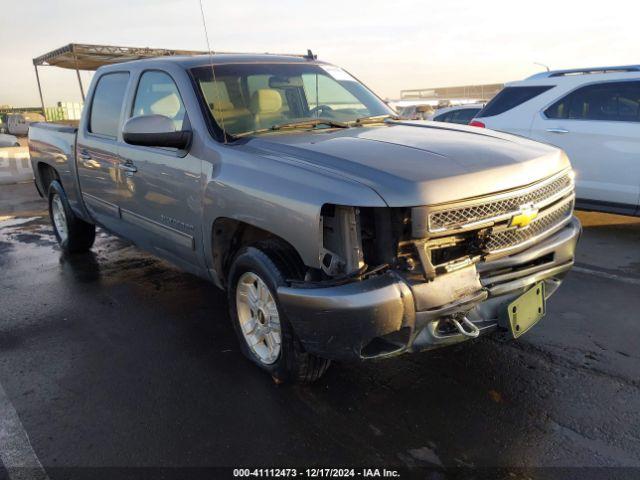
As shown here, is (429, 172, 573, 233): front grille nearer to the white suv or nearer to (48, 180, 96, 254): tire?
the white suv

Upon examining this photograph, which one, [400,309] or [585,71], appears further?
[585,71]

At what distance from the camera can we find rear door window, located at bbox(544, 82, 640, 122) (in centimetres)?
596

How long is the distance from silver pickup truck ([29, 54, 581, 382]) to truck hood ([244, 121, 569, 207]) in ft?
0.04

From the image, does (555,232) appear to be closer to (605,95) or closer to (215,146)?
(215,146)

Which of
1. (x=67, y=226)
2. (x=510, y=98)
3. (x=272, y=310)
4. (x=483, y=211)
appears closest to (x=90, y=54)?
(x=67, y=226)

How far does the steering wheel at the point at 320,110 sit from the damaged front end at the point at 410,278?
163 centimetres

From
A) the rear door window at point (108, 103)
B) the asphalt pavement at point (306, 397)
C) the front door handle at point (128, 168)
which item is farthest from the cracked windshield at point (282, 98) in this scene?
the asphalt pavement at point (306, 397)

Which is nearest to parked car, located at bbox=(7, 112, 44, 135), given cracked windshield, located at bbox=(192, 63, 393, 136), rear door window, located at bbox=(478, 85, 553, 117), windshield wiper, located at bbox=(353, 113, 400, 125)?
rear door window, located at bbox=(478, 85, 553, 117)

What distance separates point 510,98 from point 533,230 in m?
4.55

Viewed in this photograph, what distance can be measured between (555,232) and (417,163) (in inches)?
42.6

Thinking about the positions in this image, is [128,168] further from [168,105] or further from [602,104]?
[602,104]

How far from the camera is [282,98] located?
4000 millimetres

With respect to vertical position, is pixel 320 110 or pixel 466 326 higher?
pixel 320 110

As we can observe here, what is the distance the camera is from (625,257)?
543 cm
